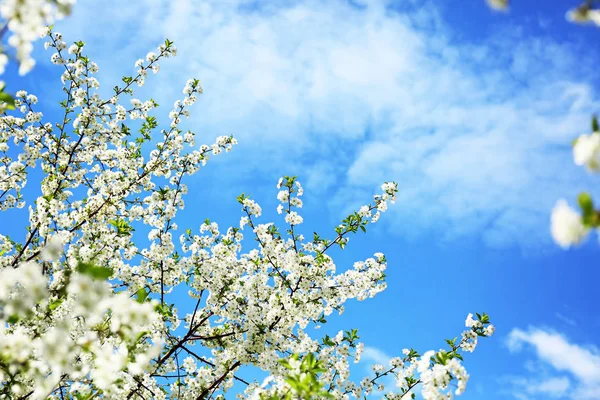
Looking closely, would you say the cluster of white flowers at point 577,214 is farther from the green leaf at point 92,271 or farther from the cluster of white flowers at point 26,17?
the cluster of white flowers at point 26,17

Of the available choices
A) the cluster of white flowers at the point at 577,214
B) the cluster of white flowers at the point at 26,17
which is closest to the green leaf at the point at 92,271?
the cluster of white flowers at the point at 26,17

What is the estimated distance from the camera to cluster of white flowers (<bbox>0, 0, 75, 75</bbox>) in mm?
2900

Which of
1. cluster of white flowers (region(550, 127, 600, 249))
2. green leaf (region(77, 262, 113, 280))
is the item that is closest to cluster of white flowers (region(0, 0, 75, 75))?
green leaf (region(77, 262, 113, 280))

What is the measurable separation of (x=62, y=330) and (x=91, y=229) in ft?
→ 23.9

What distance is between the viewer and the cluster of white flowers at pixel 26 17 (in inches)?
114

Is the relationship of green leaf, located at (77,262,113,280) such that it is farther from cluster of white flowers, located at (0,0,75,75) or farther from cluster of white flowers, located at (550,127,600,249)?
cluster of white flowers, located at (550,127,600,249)

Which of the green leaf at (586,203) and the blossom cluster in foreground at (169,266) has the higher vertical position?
the blossom cluster in foreground at (169,266)

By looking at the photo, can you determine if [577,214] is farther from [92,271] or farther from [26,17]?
[26,17]

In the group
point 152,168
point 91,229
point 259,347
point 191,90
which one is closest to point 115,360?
point 259,347

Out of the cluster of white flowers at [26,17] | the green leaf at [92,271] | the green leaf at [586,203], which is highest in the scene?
the cluster of white flowers at [26,17]

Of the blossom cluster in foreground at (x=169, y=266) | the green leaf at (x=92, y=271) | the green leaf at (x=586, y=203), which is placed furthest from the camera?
Result: the blossom cluster in foreground at (x=169, y=266)

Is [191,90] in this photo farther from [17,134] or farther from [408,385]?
[408,385]

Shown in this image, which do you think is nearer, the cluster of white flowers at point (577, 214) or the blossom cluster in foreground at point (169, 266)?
the cluster of white flowers at point (577, 214)

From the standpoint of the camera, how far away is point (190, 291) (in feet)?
31.2
